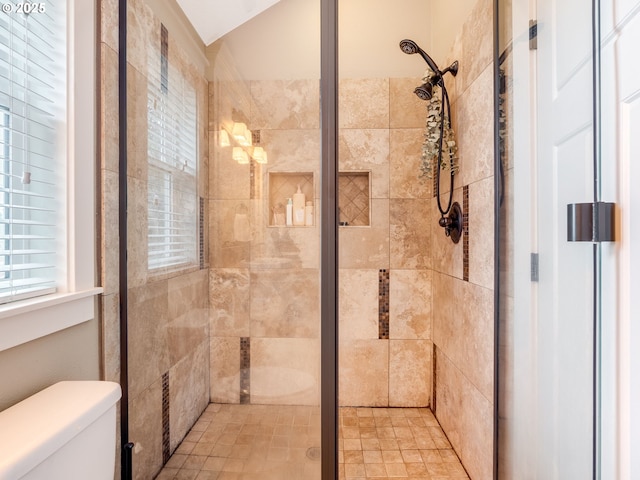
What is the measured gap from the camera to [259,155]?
1010mm

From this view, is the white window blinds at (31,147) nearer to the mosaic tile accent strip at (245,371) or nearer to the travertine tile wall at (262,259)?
the travertine tile wall at (262,259)

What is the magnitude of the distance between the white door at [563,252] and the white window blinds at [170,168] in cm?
114

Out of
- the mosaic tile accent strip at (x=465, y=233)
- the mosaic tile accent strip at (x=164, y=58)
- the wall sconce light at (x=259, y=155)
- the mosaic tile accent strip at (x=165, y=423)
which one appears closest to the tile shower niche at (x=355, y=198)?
the mosaic tile accent strip at (x=465, y=233)

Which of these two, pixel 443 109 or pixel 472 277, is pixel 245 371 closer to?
pixel 472 277

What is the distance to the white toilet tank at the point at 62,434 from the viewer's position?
54 centimetres

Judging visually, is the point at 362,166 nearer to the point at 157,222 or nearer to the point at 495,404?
the point at 157,222

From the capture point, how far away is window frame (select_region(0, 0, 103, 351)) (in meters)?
0.82

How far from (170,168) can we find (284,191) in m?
0.44

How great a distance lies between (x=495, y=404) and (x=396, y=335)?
2.69 ft

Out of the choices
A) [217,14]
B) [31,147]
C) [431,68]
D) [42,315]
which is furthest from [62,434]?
[431,68]

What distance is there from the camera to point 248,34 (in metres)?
1.01

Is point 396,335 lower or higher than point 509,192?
lower

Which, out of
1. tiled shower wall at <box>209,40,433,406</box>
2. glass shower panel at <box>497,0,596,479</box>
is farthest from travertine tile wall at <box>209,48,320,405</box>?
glass shower panel at <box>497,0,596,479</box>
